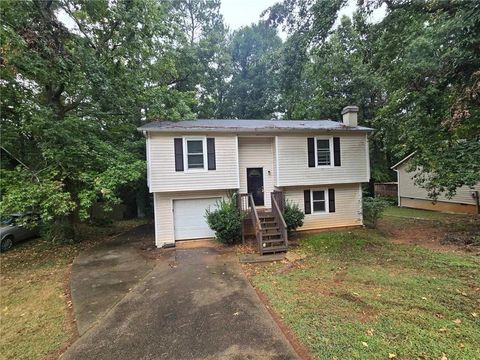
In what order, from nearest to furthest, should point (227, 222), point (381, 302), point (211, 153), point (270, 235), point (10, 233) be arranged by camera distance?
1. point (381, 302)
2. point (270, 235)
3. point (227, 222)
4. point (211, 153)
5. point (10, 233)

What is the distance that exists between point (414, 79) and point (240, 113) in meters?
18.1

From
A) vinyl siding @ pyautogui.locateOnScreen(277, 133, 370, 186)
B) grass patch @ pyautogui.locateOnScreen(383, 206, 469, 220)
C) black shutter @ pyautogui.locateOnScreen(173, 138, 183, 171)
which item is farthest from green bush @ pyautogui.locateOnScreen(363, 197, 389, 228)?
black shutter @ pyautogui.locateOnScreen(173, 138, 183, 171)

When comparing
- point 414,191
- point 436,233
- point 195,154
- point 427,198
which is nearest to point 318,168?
point 436,233

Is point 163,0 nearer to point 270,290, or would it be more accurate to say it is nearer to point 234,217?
point 234,217

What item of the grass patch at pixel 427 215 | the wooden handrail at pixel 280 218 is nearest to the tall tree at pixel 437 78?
the wooden handrail at pixel 280 218

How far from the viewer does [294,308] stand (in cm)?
482

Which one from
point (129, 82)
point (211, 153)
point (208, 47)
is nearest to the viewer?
point (211, 153)

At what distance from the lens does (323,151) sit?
11.7 metres

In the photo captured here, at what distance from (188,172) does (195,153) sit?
817mm

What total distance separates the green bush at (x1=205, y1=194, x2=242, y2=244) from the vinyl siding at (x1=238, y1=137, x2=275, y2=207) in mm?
1534

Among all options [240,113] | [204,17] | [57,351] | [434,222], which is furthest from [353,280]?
[204,17]

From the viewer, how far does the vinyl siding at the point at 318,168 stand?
11.2 m

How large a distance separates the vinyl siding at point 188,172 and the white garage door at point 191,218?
34.2 inches

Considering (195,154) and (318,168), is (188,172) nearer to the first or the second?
(195,154)
